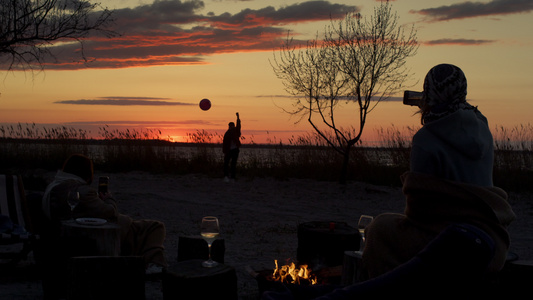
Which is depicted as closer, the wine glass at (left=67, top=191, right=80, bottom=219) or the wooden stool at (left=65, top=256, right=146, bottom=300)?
the wooden stool at (left=65, top=256, right=146, bottom=300)

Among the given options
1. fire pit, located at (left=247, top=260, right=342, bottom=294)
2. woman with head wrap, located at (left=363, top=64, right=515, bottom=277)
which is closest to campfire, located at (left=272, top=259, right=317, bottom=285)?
fire pit, located at (left=247, top=260, right=342, bottom=294)

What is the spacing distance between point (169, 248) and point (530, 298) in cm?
540

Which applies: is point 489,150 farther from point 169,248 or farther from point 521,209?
point 521,209

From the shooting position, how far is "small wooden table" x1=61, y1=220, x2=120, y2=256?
5004mm

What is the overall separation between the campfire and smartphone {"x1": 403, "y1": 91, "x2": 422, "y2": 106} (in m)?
1.89

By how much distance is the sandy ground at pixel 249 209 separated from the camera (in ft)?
25.5

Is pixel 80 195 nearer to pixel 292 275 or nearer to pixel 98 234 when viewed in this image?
pixel 98 234

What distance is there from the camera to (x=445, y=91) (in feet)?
11.5

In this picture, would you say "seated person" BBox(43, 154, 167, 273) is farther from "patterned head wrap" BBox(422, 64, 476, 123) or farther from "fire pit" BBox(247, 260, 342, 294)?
"patterned head wrap" BBox(422, 64, 476, 123)

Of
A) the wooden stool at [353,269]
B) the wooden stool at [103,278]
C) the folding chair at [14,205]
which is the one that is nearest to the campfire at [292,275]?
the wooden stool at [353,269]

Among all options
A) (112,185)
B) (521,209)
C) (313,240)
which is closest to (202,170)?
(112,185)

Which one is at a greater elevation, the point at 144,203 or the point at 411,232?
the point at 411,232

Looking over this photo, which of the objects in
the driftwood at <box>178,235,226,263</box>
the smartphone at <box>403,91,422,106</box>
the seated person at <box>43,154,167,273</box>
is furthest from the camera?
the driftwood at <box>178,235,226,263</box>

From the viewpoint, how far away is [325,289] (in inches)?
94.9
